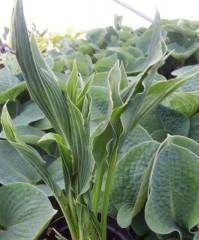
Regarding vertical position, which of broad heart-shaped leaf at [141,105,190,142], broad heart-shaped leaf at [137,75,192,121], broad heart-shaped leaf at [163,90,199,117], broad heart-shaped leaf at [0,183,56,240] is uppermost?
broad heart-shaped leaf at [137,75,192,121]

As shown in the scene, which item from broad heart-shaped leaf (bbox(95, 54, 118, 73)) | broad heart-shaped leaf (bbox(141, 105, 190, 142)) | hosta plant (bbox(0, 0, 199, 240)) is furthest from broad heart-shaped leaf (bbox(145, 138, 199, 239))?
broad heart-shaped leaf (bbox(95, 54, 118, 73))

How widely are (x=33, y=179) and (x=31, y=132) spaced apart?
0.09m

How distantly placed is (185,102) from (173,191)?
0.52ft

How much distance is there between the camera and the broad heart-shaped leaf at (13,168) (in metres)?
0.46

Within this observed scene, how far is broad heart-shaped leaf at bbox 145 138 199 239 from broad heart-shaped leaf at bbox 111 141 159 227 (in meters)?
0.04

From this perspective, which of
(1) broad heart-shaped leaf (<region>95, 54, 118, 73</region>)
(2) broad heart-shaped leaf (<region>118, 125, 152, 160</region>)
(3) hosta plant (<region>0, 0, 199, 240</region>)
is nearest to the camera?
(3) hosta plant (<region>0, 0, 199, 240</region>)

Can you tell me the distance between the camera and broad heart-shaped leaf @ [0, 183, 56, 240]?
381mm

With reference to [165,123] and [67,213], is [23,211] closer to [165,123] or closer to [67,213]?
[67,213]

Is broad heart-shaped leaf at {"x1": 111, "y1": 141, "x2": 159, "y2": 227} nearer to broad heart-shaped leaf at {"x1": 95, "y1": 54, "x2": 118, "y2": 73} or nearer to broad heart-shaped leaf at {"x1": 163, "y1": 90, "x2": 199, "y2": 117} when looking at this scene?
broad heart-shaped leaf at {"x1": 163, "y1": 90, "x2": 199, "y2": 117}

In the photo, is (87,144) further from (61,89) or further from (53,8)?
(53,8)

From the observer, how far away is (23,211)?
403 mm

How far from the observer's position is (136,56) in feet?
2.65

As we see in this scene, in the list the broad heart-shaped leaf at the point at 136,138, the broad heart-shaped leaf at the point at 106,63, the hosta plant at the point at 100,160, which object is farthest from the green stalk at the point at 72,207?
the broad heart-shaped leaf at the point at 106,63

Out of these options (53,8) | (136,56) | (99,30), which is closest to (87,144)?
(136,56)
